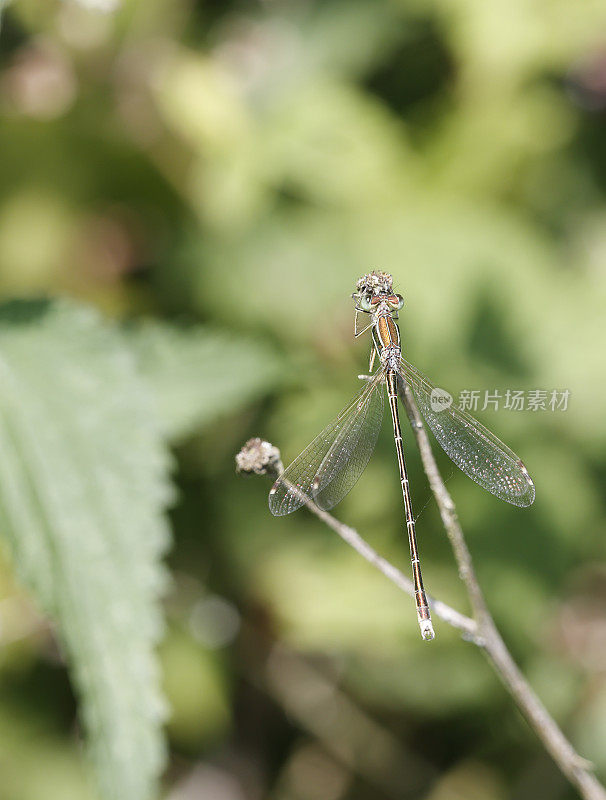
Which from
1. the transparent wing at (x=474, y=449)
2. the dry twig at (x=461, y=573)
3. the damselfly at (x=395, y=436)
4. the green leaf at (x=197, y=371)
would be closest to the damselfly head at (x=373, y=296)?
the damselfly at (x=395, y=436)

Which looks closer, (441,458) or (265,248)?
(441,458)

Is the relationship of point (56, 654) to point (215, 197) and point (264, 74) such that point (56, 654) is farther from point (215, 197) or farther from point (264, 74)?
point (264, 74)

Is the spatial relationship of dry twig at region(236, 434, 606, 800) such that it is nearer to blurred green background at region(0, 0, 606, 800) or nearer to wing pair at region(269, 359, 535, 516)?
wing pair at region(269, 359, 535, 516)

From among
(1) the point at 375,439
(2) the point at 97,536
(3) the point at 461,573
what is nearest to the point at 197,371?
(1) the point at 375,439

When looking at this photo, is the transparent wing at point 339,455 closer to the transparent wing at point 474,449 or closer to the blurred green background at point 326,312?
the transparent wing at point 474,449

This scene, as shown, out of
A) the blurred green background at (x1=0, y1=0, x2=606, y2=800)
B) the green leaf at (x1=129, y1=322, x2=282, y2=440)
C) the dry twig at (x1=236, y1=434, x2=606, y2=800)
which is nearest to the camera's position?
the dry twig at (x1=236, y1=434, x2=606, y2=800)

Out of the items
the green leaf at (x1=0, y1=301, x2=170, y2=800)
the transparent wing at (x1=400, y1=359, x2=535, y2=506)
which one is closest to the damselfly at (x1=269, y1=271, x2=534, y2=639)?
the transparent wing at (x1=400, y1=359, x2=535, y2=506)

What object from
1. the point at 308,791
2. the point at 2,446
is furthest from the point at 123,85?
the point at 308,791
